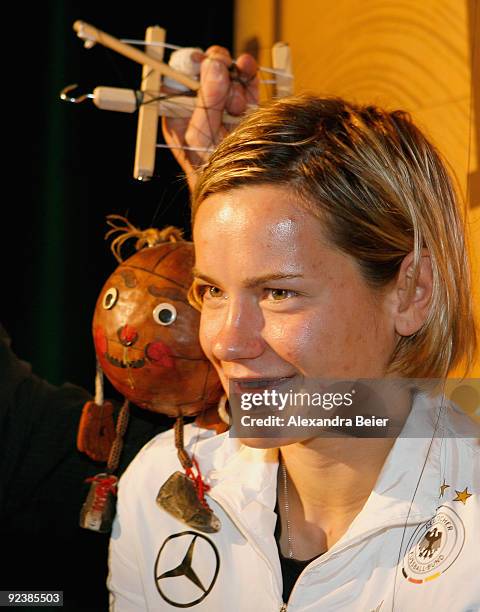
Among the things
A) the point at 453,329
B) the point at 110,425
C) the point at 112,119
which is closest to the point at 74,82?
the point at 112,119

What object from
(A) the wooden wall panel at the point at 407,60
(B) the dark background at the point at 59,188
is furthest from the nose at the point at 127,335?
(B) the dark background at the point at 59,188

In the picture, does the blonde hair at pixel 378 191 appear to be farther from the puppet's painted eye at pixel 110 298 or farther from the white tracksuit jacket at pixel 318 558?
the puppet's painted eye at pixel 110 298

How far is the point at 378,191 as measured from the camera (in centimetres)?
87

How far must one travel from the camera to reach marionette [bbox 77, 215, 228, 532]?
1.02 m

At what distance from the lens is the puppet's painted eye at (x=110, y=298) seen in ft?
3.43

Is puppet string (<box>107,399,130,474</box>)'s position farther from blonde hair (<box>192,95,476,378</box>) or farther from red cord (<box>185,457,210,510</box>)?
blonde hair (<box>192,95,476,378</box>)

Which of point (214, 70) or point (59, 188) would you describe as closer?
point (214, 70)

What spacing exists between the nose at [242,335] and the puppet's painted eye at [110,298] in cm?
23

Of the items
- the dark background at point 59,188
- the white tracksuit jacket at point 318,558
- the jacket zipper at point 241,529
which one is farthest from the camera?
the dark background at point 59,188

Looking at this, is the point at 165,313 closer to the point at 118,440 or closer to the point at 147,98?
the point at 118,440

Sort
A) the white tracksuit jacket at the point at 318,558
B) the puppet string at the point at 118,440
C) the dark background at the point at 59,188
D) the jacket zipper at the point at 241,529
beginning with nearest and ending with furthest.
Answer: the white tracksuit jacket at the point at 318,558 → the jacket zipper at the point at 241,529 → the puppet string at the point at 118,440 → the dark background at the point at 59,188

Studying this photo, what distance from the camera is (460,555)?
82 cm

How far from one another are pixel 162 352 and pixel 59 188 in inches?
26.1

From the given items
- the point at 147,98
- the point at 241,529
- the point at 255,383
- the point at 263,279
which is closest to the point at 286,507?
the point at 241,529
